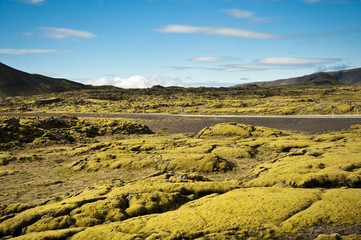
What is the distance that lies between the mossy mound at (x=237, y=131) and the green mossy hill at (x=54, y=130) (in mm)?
15641

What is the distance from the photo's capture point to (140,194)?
14.0 meters

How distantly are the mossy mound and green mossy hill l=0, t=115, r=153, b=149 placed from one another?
15641 millimetres

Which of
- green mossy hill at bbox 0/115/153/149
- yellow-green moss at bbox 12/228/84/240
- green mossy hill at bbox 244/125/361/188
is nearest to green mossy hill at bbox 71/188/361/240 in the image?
yellow-green moss at bbox 12/228/84/240

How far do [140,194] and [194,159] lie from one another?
1021cm

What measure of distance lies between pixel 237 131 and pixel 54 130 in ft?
109

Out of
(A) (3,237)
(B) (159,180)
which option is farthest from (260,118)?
(A) (3,237)

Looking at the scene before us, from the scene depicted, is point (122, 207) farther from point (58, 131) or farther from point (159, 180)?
point (58, 131)

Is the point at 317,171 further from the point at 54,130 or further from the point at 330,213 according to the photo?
the point at 54,130

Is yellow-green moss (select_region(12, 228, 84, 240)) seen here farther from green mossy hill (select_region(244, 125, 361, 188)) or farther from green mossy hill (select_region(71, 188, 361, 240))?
green mossy hill (select_region(244, 125, 361, 188))

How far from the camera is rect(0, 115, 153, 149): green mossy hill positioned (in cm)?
4078

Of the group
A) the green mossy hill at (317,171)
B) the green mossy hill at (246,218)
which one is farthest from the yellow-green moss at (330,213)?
the green mossy hill at (317,171)

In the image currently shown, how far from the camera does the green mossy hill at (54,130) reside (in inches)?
1606

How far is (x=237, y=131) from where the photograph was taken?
39.4 metres

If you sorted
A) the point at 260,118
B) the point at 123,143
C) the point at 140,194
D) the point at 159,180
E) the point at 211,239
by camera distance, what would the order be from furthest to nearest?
the point at 260,118 → the point at 123,143 → the point at 159,180 → the point at 140,194 → the point at 211,239
